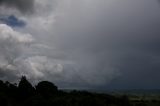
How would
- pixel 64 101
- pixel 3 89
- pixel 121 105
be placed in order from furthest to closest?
pixel 3 89 → pixel 121 105 → pixel 64 101

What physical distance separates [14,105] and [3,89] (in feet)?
89.1

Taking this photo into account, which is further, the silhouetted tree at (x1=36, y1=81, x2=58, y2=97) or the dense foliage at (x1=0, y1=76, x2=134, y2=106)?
the silhouetted tree at (x1=36, y1=81, x2=58, y2=97)

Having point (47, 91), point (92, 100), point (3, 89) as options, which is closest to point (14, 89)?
point (3, 89)

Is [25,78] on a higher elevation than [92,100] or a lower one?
higher

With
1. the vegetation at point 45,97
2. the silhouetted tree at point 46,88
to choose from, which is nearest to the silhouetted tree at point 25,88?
the vegetation at point 45,97

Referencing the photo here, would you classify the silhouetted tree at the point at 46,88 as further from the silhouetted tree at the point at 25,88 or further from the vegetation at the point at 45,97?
the silhouetted tree at the point at 25,88

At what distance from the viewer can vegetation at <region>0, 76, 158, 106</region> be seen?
461 feet

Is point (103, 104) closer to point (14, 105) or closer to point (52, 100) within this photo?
point (52, 100)

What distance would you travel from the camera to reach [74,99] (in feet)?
481

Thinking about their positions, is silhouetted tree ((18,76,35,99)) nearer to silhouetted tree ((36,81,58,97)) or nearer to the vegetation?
the vegetation

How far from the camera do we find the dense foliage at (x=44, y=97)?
140500 millimetres

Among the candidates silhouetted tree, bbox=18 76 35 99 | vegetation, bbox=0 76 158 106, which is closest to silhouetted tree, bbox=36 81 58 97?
vegetation, bbox=0 76 158 106

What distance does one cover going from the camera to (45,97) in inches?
6230

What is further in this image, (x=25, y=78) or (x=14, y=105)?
(x=25, y=78)
